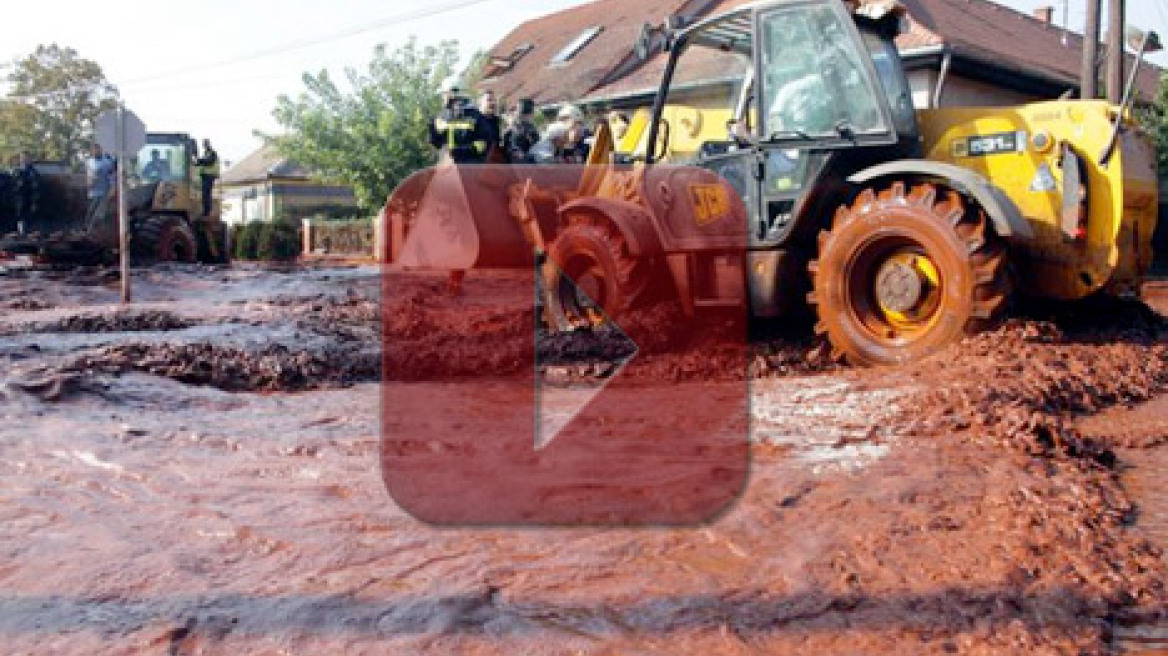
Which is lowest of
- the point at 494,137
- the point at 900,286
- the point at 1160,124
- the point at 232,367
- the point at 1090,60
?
the point at 232,367

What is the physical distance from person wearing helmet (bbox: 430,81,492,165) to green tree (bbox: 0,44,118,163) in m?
44.5

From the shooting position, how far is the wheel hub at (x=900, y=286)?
6.53 meters

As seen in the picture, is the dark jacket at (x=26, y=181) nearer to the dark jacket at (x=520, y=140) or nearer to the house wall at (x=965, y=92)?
the dark jacket at (x=520, y=140)

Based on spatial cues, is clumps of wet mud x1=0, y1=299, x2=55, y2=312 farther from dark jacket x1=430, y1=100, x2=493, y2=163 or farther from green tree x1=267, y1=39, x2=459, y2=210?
green tree x1=267, y1=39, x2=459, y2=210

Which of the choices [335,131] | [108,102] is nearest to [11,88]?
[108,102]

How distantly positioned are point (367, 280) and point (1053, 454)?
13.9 metres

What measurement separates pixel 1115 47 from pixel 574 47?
16107 mm

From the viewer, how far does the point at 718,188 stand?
7.62 m

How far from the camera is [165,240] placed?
2005cm

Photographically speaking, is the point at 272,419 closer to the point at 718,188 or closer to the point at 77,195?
the point at 718,188

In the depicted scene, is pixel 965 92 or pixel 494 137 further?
pixel 965 92

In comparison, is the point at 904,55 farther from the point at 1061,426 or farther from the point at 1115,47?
the point at 1061,426

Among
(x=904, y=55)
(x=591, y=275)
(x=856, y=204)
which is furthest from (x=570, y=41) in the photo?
(x=856, y=204)
